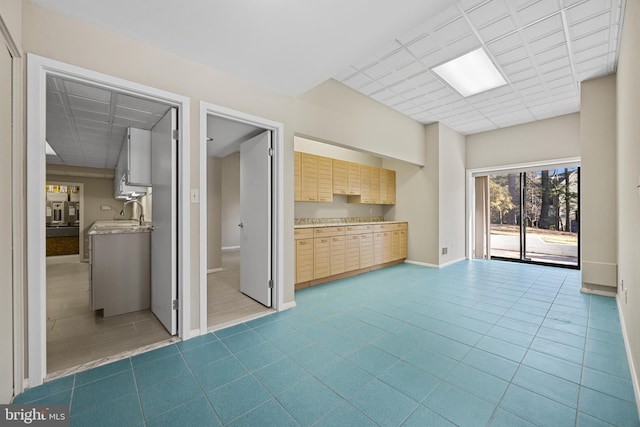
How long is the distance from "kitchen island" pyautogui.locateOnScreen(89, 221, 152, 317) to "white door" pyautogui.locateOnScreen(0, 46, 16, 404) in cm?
133

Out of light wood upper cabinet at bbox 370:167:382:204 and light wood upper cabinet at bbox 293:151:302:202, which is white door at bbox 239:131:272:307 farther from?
light wood upper cabinet at bbox 370:167:382:204

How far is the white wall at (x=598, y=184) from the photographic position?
138 inches

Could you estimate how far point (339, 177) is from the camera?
4840mm

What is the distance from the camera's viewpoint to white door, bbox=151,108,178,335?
2.39 m

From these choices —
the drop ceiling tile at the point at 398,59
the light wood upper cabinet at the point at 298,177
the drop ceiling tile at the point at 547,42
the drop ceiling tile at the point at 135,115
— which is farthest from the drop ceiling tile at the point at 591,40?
the drop ceiling tile at the point at 135,115

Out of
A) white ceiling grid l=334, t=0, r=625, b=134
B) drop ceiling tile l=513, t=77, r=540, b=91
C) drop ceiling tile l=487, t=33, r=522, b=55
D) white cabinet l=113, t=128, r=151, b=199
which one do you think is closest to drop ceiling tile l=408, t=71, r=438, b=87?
white ceiling grid l=334, t=0, r=625, b=134

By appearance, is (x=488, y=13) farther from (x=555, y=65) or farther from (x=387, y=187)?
(x=387, y=187)

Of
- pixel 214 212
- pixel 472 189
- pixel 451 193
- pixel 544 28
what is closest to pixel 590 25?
pixel 544 28

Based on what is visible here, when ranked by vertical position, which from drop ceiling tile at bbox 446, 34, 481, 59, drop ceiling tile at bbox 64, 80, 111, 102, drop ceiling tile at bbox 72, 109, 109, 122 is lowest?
drop ceiling tile at bbox 64, 80, 111, 102

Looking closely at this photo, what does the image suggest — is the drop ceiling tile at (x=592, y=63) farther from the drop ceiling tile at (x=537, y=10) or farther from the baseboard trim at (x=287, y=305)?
the baseboard trim at (x=287, y=305)

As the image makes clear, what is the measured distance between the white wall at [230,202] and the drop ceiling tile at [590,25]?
7.29 metres

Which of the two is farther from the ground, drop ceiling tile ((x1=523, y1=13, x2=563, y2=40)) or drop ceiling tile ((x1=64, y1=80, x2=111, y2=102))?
drop ceiling tile ((x1=523, y1=13, x2=563, y2=40))

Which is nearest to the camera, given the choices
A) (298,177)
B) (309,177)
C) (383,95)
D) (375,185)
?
(383,95)

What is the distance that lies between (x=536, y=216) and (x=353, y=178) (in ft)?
14.0
